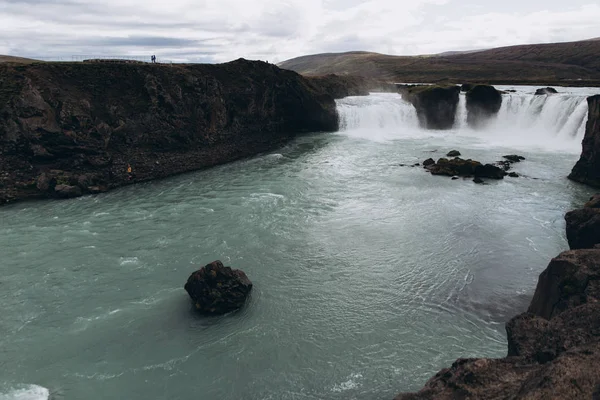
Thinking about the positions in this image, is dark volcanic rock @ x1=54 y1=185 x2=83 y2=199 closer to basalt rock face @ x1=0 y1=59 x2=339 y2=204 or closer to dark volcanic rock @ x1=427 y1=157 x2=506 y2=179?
basalt rock face @ x1=0 y1=59 x2=339 y2=204

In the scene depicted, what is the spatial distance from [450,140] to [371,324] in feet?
153

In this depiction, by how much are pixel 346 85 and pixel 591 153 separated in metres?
50.6

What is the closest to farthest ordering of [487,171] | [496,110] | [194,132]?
1. [487,171]
2. [194,132]
3. [496,110]

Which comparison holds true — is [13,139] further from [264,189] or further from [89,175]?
[264,189]

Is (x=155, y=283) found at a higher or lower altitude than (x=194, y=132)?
lower

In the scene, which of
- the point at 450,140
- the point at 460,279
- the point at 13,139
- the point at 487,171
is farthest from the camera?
the point at 450,140

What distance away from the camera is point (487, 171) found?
36688 mm

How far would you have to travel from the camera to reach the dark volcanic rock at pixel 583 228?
19297 millimetres

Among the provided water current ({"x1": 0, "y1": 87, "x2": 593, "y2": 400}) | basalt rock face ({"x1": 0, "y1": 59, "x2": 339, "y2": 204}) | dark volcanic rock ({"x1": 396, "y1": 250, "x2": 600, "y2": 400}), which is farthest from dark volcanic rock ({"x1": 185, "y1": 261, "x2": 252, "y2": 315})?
basalt rock face ({"x1": 0, "y1": 59, "x2": 339, "y2": 204})

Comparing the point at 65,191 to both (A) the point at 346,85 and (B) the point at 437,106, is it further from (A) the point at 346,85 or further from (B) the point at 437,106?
(A) the point at 346,85

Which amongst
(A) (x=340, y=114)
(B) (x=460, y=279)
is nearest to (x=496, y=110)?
(A) (x=340, y=114)

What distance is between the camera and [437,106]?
6562cm

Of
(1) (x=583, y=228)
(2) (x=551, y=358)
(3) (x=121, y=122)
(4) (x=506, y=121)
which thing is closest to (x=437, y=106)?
(4) (x=506, y=121)

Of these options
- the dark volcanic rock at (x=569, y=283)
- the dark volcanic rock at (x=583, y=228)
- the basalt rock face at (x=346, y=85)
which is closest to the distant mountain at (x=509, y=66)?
the basalt rock face at (x=346, y=85)
